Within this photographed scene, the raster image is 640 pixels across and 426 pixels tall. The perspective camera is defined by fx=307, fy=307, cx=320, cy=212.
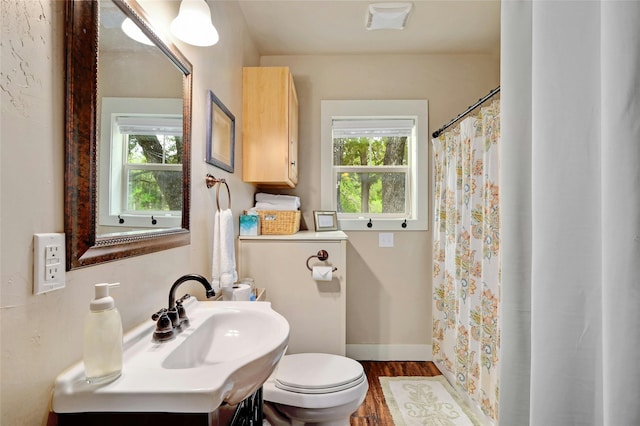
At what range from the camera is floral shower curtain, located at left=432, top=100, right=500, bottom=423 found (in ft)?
5.47

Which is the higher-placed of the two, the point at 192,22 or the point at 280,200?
the point at 192,22

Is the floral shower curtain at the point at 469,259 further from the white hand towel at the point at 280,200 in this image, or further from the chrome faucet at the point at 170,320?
the chrome faucet at the point at 170,320

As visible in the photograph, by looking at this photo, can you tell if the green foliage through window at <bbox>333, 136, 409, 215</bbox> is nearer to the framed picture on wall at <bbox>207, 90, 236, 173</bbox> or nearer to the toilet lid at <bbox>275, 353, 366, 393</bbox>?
the framed picture on wall at <bbox>207, 90, 236, 173</bbox>

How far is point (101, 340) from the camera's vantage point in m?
0.64

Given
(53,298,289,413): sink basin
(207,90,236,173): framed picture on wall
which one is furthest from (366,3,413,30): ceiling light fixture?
(53,298,289,413): sink basin

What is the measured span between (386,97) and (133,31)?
2128mm

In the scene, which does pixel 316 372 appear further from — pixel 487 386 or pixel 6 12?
pixel 6 12

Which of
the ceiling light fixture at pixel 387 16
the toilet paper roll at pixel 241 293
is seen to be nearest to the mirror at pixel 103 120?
the toilet paper roll at pixel 241 293

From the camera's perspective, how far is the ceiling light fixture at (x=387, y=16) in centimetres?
197

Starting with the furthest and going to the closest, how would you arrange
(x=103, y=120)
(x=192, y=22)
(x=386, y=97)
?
1. (x=386, y=97)
2. (x=192, y=22)
3. (x=103, y=120)

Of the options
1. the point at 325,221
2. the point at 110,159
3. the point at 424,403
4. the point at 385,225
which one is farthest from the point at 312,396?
the point at 385,225

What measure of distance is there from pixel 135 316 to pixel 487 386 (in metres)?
1.82

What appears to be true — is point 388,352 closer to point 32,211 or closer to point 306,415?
point 306,415

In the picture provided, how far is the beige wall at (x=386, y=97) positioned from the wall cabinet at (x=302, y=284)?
2.21 feet
